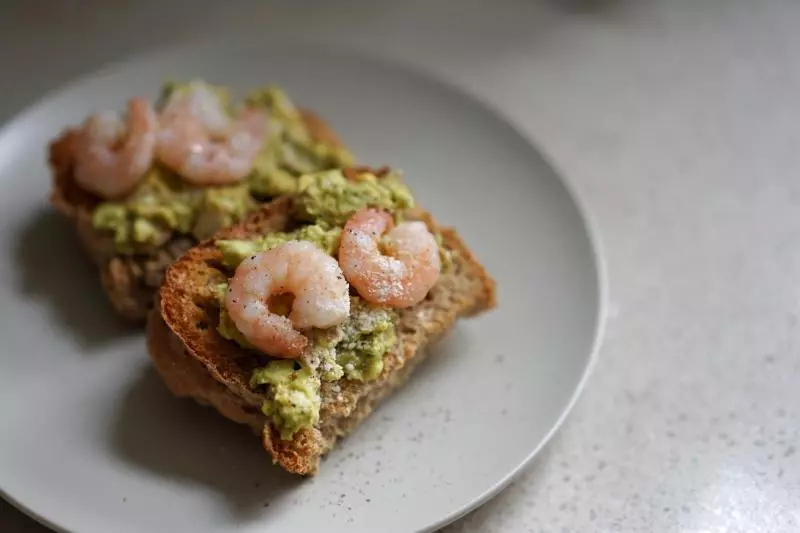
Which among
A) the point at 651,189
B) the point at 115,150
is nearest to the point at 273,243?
the point at 115,150

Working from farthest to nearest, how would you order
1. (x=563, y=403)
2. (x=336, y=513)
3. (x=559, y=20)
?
(x=559, y=20)
(x=563, y=403)
(x=336, y=513)

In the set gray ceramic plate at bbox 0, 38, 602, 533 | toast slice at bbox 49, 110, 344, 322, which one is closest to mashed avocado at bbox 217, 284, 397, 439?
gray ceramic plate at bbox 0, 38, 602, 533

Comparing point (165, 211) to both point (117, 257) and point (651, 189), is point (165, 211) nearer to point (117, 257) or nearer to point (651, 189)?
point (117, 257)

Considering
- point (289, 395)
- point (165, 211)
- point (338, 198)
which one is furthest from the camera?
point (165, 211)

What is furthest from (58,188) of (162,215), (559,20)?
(559,20)

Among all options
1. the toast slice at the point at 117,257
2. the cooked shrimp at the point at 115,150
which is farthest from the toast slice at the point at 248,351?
the cooked shrimp at the point at 115,150

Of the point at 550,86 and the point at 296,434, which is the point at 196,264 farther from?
the point at 550,86
